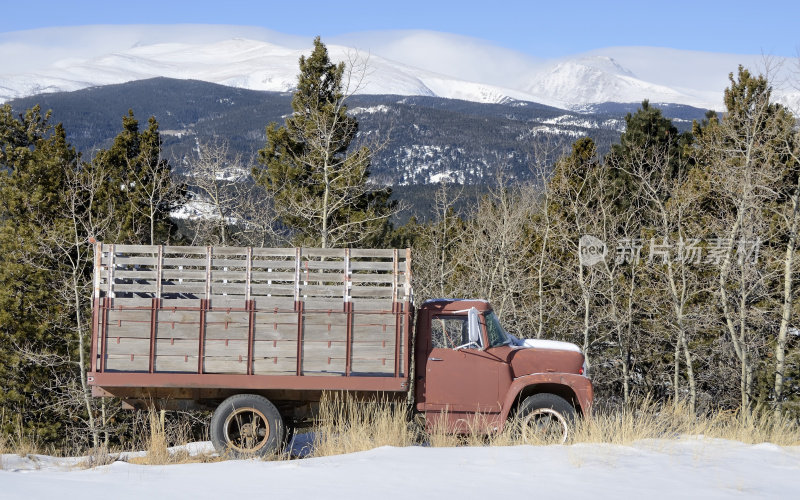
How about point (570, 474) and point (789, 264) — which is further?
point (789, 264)

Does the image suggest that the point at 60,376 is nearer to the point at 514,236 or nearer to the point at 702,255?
the point at 514,236

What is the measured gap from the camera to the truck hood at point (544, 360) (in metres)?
9.62

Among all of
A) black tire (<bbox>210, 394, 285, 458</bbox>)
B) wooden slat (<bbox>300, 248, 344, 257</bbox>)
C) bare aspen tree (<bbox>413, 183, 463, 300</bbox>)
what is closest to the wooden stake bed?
wooden slat (<bbox>300, 248, 344, 257</bbox>)

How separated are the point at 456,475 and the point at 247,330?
3.06m

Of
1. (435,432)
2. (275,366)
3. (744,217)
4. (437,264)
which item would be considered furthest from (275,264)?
(437,264)

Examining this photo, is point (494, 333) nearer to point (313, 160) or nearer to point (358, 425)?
point (358, 425)

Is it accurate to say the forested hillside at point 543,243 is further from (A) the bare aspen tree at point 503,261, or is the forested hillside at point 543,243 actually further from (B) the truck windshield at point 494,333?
(B) the truck windshield at point 494,333

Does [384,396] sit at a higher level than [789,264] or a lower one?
lower

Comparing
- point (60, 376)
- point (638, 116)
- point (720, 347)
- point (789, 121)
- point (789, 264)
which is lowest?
point (60, 376)

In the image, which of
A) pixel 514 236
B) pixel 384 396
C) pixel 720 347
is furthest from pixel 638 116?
pixel 384 396

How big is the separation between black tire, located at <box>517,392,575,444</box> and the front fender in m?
0.15

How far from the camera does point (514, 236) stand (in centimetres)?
2689

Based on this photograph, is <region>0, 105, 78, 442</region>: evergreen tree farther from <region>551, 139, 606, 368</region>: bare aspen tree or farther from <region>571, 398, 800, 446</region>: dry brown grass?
<region>571, 398, 800, 446</region>: dry brown grass

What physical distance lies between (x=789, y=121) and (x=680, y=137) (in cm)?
1249
